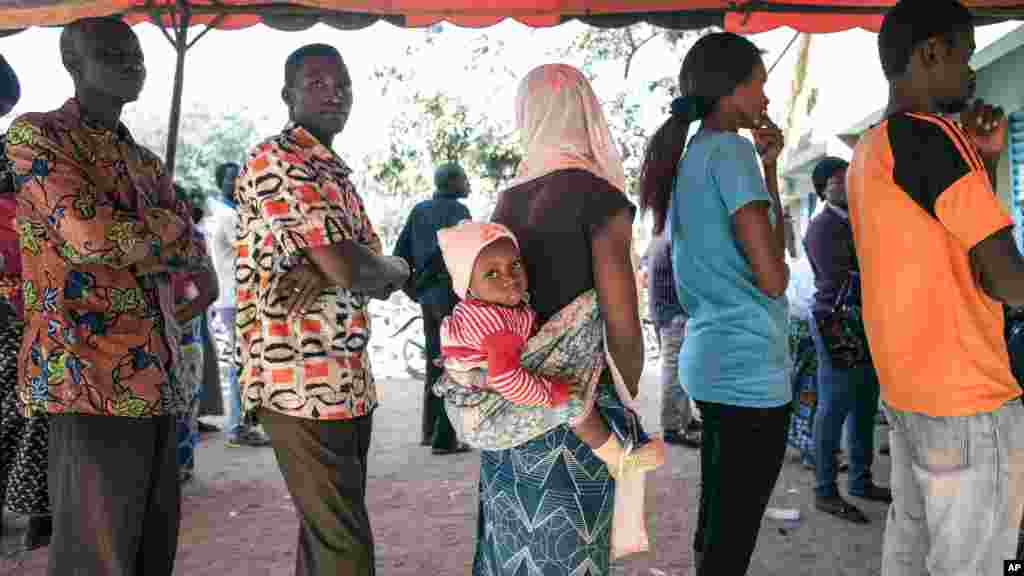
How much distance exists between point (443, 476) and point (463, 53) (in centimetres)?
859

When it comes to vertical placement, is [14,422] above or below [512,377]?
below

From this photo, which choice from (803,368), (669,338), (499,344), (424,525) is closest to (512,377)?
(499,344)

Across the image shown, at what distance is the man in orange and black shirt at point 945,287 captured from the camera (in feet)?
6.30

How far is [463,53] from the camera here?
41.2 feet

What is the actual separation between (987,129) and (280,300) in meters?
1.94

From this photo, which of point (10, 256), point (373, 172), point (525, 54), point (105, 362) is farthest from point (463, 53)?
point (105, 362)

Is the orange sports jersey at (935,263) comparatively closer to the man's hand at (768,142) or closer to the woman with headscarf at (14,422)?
the man's hand at (768,142)

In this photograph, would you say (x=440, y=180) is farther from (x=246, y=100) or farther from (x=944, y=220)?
(x=246, y=100)

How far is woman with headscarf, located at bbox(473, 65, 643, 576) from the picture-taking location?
2.04m

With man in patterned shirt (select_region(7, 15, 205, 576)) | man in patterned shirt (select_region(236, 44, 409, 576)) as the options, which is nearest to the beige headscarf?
man in patterned shirt (select_region(236, 44, 409, 576))

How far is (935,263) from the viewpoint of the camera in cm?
200

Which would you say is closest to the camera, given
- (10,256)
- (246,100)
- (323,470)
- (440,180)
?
(323,470)

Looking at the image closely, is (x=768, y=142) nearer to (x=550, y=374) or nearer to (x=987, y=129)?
(x=987, y=129)

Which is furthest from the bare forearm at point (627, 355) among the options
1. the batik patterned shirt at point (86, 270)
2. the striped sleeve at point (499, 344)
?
the batik patterned shirt at point (86, 270)
